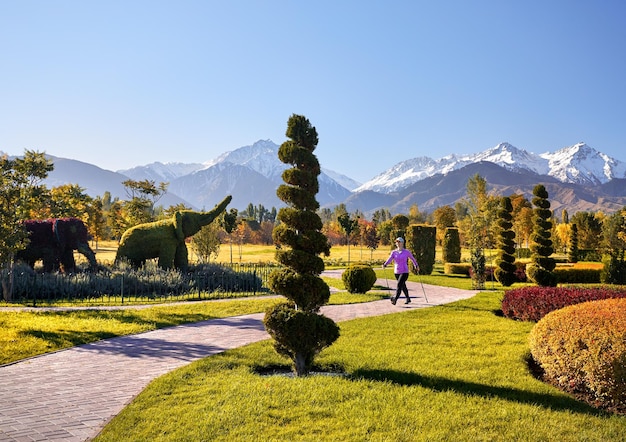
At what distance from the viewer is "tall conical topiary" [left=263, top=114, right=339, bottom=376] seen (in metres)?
7.20

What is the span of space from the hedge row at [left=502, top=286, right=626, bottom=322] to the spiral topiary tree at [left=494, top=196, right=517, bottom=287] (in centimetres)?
1006

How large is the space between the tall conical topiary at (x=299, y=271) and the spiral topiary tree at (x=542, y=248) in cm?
1611

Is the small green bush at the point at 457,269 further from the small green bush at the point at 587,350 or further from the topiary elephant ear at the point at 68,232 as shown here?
the small green bush at the point at 587,350

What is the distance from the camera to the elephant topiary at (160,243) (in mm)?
20047

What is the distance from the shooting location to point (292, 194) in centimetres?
764

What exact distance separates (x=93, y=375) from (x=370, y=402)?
470 cm

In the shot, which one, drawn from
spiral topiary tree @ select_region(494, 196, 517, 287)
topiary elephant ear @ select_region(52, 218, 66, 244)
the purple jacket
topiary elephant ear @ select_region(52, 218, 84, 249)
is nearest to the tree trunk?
the purple jacket

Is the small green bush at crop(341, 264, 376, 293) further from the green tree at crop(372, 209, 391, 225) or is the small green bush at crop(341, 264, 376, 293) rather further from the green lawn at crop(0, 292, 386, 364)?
the green tree at crop(372, 209, 391, 225)

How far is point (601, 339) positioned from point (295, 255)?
15.5 ft

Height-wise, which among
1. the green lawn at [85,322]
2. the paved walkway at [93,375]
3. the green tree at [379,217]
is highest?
the green tree at [379,217]

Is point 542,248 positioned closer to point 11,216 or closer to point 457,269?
point 457,269

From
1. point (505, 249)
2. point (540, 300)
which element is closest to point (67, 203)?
point (505, 249)

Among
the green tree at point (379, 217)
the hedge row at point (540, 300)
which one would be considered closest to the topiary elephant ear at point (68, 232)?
the hedge row at point (540, 300)

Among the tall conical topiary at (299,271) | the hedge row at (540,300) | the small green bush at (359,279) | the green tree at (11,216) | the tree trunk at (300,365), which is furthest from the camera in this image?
the small green bush at (359,279)
